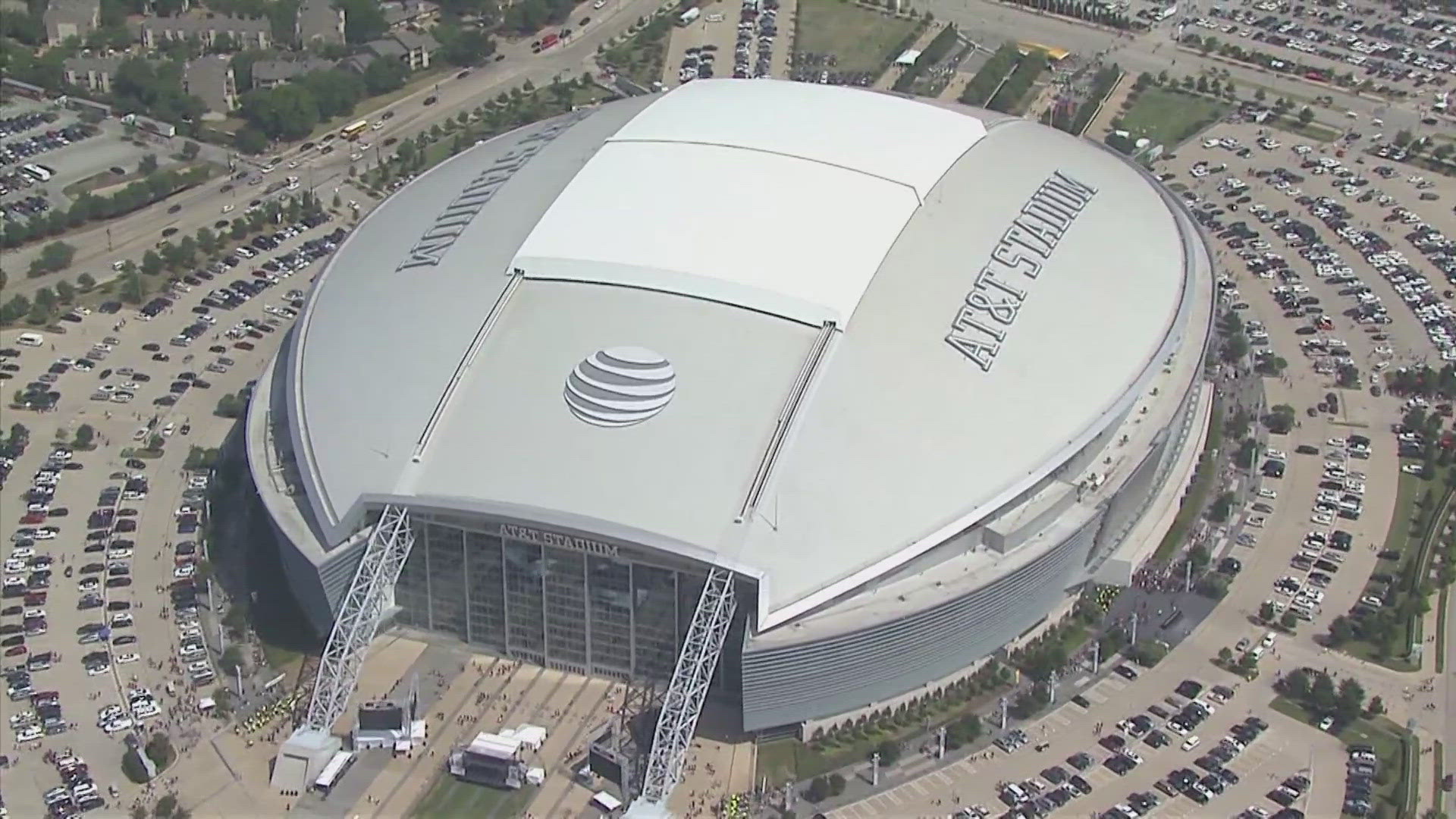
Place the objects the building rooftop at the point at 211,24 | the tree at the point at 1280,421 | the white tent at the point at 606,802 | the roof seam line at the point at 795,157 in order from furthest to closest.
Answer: the building rooftop at the point at 211,24, the tree at the point at 1280,421, the roof seam line at the point at 795,157, the white tent at the point at 606,802

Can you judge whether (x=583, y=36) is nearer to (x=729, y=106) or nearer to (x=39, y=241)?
(x=39, y=241)

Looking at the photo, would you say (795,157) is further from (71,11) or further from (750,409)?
(71,11)

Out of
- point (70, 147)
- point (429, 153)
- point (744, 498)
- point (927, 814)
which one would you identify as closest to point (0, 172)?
point (70, 147)

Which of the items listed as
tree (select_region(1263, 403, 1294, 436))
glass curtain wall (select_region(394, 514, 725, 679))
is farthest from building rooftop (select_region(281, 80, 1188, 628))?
tree (select_region(1263, 403, 1294, 436))

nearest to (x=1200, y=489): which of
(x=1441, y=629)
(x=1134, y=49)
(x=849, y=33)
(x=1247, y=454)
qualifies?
(x=1247, y=454)

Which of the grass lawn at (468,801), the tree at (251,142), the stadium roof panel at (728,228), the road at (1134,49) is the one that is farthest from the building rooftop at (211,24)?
the grass lawn at (468,801)

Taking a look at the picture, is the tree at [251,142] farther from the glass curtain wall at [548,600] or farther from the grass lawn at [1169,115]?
the grass lawn at [1169,115]
